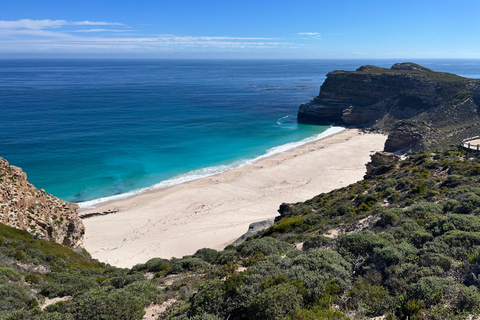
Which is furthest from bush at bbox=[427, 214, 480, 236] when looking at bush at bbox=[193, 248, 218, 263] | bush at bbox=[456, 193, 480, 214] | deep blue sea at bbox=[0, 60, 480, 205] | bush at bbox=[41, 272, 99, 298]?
deep blue sea at bbox=[0, 60, 480, 205]

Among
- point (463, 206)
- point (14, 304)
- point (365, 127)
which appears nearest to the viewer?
point (14, 304)

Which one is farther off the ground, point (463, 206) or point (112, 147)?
→ point (463, 206)

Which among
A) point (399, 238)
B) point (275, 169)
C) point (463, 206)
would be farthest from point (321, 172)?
point (399, 238)

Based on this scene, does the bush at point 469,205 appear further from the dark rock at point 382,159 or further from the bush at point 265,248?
the dark rock at point 382,159

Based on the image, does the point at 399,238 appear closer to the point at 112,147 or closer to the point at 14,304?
the point at 14,304

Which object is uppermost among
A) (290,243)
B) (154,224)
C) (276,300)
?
(276,300)
